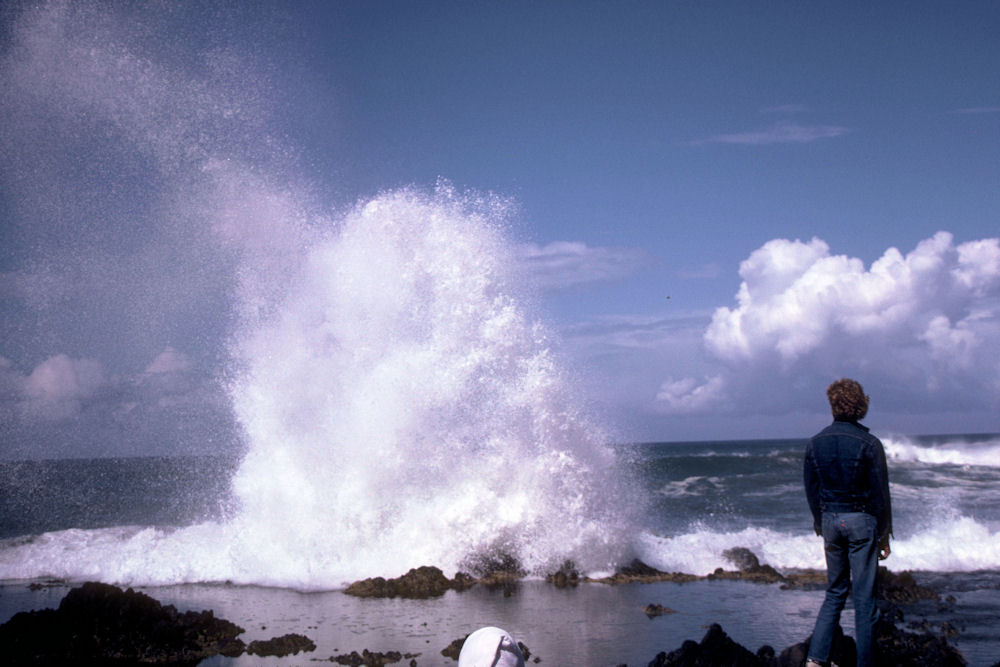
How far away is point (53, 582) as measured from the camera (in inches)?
499

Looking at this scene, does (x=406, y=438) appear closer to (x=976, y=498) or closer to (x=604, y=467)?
(x=604, y=467)

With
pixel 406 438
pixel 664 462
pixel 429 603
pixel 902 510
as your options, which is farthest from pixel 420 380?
pixel 664 462

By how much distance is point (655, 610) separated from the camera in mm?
9445

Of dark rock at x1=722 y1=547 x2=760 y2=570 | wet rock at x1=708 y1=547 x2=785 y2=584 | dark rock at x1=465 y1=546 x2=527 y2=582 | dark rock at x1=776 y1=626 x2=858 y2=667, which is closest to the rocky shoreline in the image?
dark rock at x1=776 y1=626 x2=858 y2=667

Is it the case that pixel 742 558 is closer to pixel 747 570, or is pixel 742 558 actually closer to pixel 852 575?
pixel 747 570

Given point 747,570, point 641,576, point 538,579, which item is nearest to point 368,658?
point 538,579

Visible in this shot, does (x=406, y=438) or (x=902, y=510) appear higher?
(x=406, y=438)

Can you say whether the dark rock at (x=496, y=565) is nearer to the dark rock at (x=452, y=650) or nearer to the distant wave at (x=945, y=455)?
the dark rock at (x=452, y=650)

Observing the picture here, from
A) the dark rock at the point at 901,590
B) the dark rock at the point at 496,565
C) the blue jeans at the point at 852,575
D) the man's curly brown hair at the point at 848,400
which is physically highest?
the man's curly brown hair at the point at 848,400

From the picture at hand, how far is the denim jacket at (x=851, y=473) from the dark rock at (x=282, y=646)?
16.8ft

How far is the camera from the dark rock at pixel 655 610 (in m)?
9.34

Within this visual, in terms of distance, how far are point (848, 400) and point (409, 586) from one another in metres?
7.56

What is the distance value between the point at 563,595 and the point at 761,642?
3.34 metres

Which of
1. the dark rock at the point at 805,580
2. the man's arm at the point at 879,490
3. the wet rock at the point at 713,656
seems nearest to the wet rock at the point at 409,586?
the dark rock at the point at 805,580
